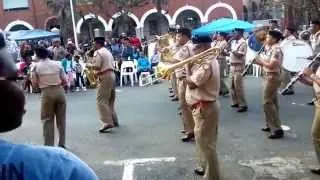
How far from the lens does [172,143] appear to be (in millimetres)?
8344

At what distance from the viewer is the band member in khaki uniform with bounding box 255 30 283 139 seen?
8203mm

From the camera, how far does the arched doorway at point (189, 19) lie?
124 ft

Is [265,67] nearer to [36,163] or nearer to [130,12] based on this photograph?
[36,163]

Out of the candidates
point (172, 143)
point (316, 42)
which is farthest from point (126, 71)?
point (172, 143)

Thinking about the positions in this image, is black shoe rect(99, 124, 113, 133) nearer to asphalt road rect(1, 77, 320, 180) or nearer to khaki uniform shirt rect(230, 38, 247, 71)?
asphalt road rect(1, 77, 320, 180)

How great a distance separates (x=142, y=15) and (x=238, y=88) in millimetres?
27025

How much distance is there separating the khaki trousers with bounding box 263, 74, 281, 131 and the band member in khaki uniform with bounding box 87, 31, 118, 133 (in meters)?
2.78

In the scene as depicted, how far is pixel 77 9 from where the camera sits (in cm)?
3419

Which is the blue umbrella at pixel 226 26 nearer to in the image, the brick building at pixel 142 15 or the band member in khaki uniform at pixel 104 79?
the band member in khaki uniform at pixel 104 79

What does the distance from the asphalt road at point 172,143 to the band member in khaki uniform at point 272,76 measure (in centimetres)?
24

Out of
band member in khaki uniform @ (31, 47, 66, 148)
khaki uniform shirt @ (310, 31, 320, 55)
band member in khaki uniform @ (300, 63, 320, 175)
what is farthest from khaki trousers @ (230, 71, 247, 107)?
band member in khaki uniform @ (300, 63, 320, 175)

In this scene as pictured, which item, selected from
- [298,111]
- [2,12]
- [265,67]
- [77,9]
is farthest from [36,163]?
[2,12]

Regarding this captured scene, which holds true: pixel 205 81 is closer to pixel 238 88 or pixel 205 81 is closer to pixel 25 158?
pixel 25 158

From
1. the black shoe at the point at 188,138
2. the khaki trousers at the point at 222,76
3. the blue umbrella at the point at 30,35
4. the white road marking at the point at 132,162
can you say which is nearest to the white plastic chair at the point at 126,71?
the khaki trousers at the point at 222,76
